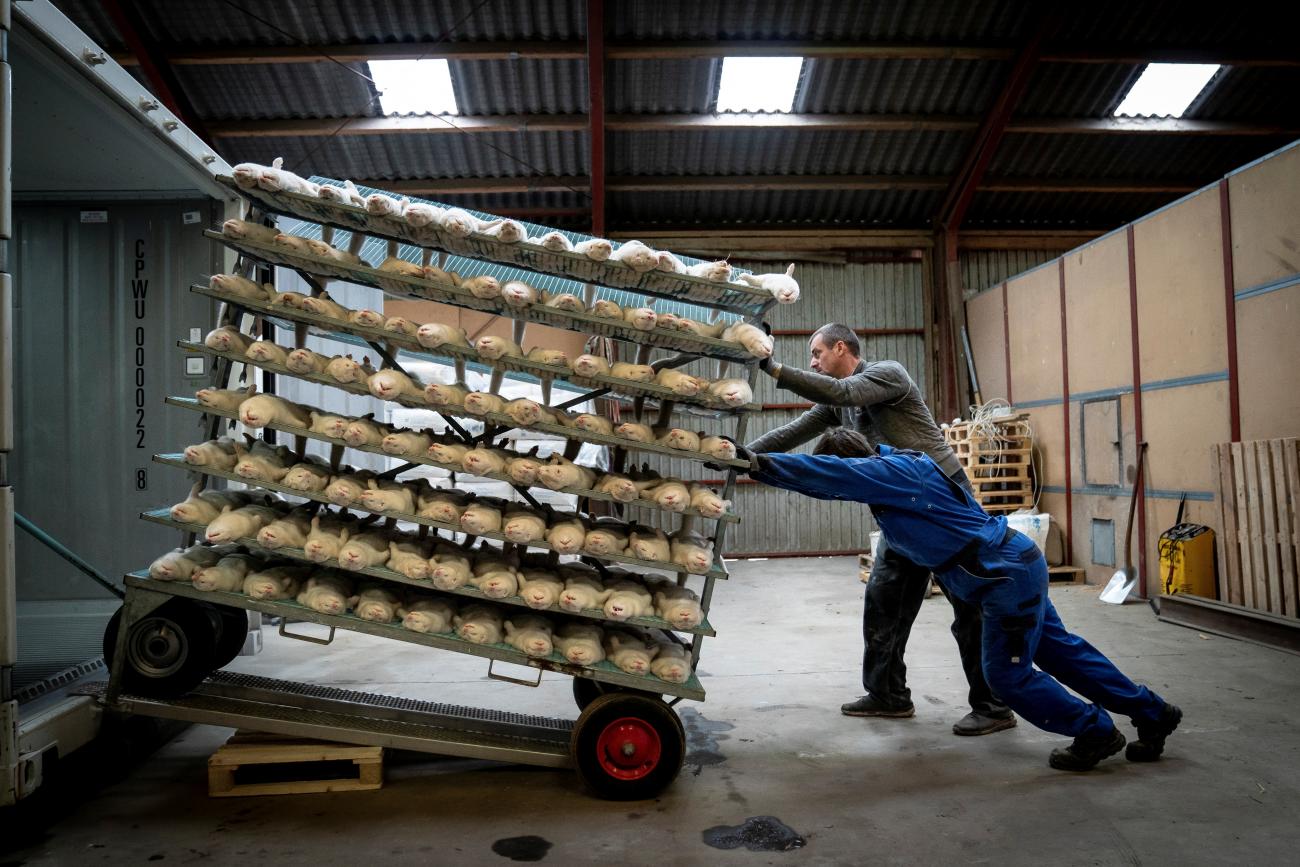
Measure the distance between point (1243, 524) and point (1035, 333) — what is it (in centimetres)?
500

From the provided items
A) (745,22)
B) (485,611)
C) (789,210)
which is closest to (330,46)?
(745,22)

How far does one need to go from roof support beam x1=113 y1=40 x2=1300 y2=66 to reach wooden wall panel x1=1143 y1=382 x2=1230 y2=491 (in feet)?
16.8

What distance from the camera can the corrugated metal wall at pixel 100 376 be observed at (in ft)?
20.5

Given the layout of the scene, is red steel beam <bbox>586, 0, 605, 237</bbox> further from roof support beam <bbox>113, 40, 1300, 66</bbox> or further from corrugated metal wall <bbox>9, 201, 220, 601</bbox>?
corrugated metal wall <bbox>9, 201, 220, 601</bbox>

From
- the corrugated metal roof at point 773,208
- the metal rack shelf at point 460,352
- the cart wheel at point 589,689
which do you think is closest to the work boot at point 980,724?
the cart wheel at point 589,689

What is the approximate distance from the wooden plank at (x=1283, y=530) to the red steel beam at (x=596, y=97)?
865 cm

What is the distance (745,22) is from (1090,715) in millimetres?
9892

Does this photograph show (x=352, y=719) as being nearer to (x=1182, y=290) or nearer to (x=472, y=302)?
(x=472, y=302)

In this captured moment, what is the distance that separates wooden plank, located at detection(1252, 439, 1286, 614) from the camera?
24.5 ft

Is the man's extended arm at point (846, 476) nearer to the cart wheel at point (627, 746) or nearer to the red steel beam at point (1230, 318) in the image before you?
the cart wheel at point (627, 746)

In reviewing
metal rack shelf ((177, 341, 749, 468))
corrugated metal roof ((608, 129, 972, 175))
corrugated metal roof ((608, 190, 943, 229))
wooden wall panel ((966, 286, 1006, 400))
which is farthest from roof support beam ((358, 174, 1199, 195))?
metal rack shelf ((177, 341, 749, 468))

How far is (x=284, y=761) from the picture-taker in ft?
13.3

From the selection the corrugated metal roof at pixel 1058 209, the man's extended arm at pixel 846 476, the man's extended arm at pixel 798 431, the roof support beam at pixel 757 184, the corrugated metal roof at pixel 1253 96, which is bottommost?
the man's extended arm at pixel 846 476

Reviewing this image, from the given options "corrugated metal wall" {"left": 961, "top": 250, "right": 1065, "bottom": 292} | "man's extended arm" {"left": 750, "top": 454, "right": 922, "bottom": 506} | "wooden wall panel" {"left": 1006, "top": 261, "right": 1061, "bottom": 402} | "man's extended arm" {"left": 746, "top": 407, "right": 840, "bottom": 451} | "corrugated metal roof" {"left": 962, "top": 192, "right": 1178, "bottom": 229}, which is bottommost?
"man's extended arm" {"left": 750, "top": 454, "right": 922, "bottom": 506}
